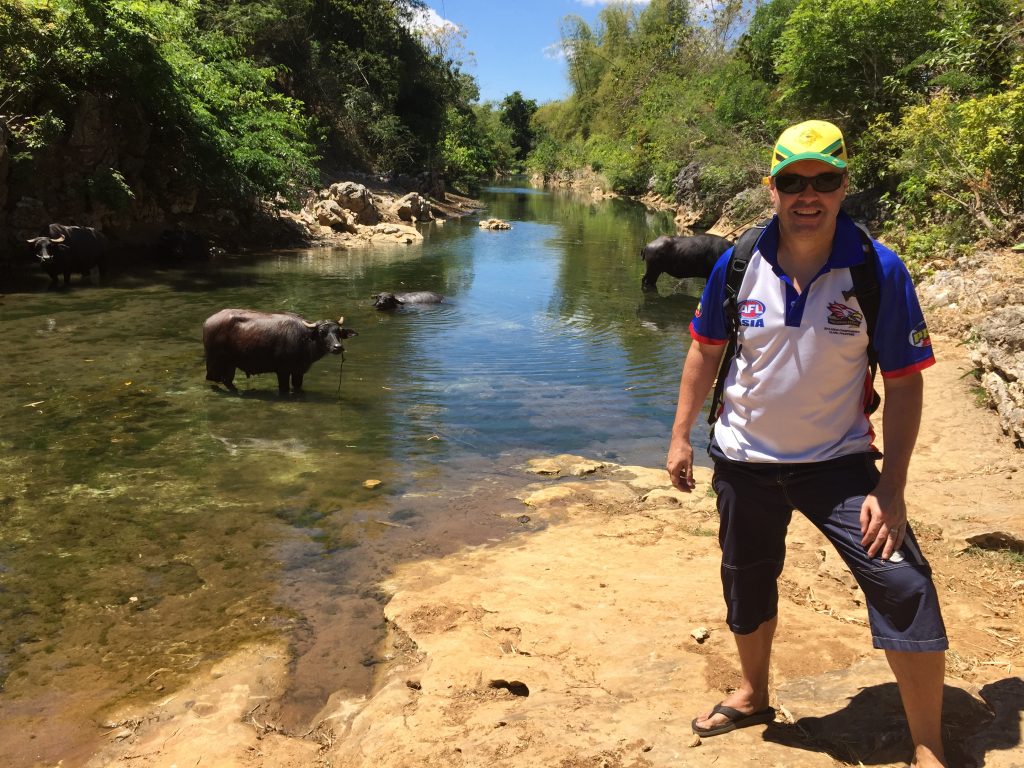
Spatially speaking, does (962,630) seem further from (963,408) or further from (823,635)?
(963,408)

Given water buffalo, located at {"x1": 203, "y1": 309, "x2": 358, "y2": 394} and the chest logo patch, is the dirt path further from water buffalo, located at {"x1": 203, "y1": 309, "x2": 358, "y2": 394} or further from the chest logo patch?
water buffalo, located at {"x1": 203, "y1": 309, "x2": 358, "y2": 394}

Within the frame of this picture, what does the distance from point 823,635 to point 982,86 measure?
14.6 metres

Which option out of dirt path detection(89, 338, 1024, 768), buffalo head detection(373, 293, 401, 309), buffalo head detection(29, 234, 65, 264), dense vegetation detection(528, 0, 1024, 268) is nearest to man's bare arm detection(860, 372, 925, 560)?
dirt path detection(89, 338, 1024, 768)

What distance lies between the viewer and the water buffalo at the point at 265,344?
8977mm

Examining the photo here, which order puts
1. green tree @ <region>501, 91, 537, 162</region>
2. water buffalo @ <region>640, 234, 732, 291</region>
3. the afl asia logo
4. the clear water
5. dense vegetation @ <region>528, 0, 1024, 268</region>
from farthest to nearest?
green tree @ <region>501, 91, 537, 162</region>
water buffalo @ <region>640, 234, 732, 291</region>
dense vegetation @ <region>528, 0, 1024, 268</region>
the clear water
the afl asia logo

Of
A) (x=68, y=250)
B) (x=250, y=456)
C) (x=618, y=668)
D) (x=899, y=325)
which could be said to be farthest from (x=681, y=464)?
(x=68, y=250)

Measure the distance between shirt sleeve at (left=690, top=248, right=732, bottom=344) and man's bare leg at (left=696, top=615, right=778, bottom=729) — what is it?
1.02 meters

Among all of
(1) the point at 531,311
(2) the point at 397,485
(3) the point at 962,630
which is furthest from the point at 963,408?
(1) the point at 531,311

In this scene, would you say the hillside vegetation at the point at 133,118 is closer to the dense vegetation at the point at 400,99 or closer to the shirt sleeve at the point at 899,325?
the dense vegetation at the point at 400,99

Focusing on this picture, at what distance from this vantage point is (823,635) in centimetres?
355

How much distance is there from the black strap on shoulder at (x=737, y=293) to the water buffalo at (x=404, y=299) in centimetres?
1171

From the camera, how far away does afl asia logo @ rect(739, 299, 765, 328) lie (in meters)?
2.58

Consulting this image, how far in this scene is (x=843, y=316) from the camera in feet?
8.05

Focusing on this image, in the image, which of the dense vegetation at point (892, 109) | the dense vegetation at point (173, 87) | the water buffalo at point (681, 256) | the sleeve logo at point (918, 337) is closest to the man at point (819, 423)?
the sleeve logo at point (918, 337)
